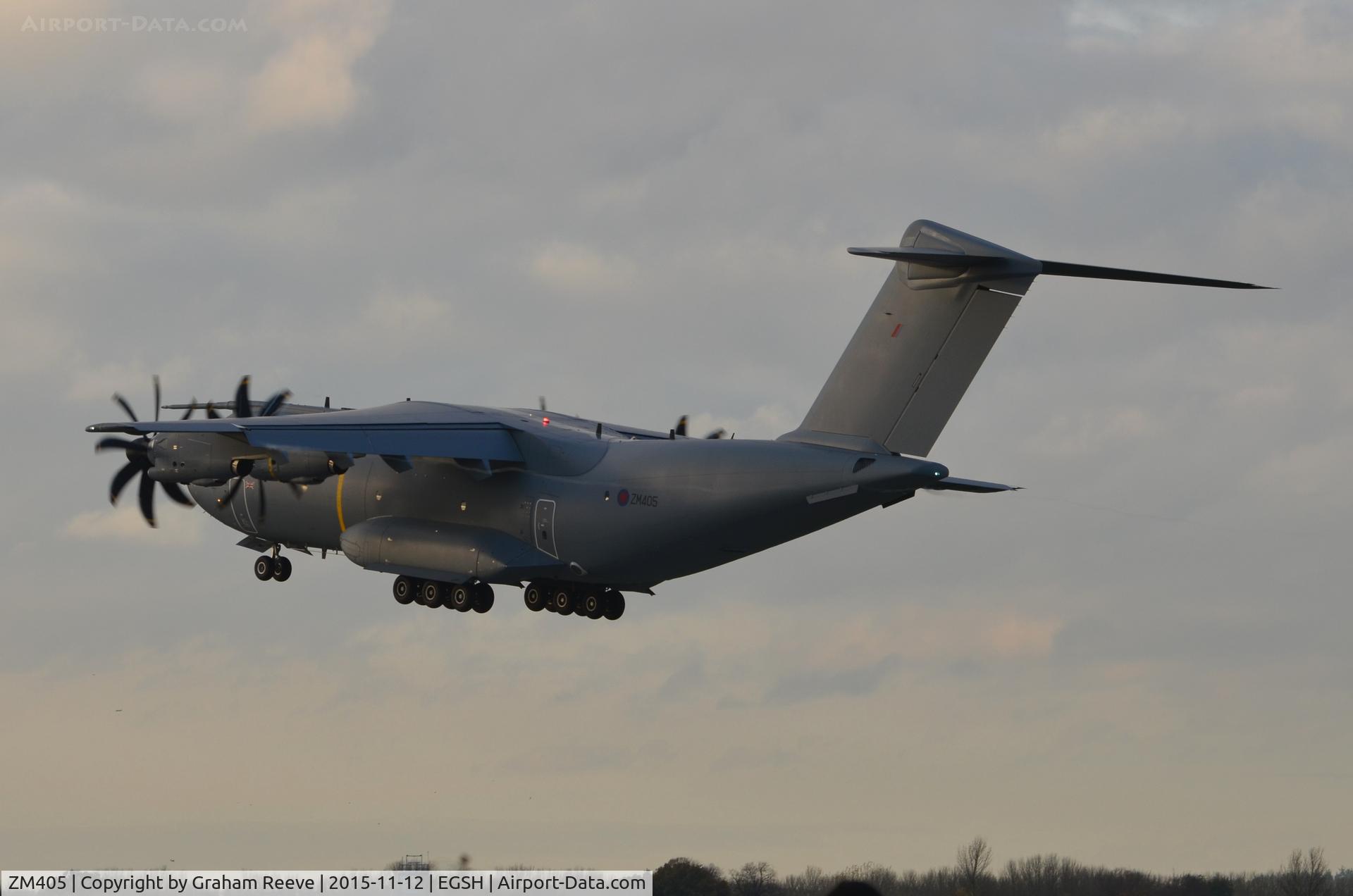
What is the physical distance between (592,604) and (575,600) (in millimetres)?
237

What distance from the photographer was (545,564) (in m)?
23.2

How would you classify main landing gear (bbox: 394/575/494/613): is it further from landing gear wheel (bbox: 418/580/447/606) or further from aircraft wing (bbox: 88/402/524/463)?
aircraft wing (bbox: 88/402/524/463)

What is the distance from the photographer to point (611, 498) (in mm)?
22375

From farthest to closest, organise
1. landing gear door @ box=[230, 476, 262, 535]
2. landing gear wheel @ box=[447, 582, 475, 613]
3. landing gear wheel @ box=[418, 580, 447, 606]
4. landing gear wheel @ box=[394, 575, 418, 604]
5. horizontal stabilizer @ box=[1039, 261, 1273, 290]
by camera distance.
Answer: landing gear door @ box=[230, 476, 262, 535], landing gear wheel @ box=[394, 575, 418, 604], landing gear wheel @ box=[418, 580, 447, 606], landing gear wheel @ box=[447, 582, 475, 613], horizontal stabilizer @ box=[1039, 261, 1273, 290]

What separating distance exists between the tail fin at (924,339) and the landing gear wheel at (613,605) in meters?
4.76

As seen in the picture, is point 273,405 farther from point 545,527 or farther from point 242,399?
point 545,527

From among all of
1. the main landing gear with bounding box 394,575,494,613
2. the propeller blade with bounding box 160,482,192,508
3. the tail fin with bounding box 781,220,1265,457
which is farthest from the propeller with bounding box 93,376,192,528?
the tail fin with bounding box 781,220,1265,457

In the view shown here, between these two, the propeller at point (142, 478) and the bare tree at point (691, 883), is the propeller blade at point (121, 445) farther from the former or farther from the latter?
the bare tree at point (691, 883)

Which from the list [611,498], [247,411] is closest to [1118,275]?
[611,498]

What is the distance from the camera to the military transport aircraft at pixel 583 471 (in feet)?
66.9

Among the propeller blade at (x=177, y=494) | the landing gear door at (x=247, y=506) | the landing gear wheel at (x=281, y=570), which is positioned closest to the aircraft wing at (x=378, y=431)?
the propeller blade at (x=177, y=494)

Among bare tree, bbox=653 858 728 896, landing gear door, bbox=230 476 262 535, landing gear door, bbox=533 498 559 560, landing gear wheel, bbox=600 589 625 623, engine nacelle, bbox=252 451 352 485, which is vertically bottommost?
bare tree, bbox=653 858 728 896

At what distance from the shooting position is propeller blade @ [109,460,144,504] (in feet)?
81.5

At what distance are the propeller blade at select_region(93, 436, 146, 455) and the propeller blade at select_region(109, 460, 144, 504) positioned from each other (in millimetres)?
414
